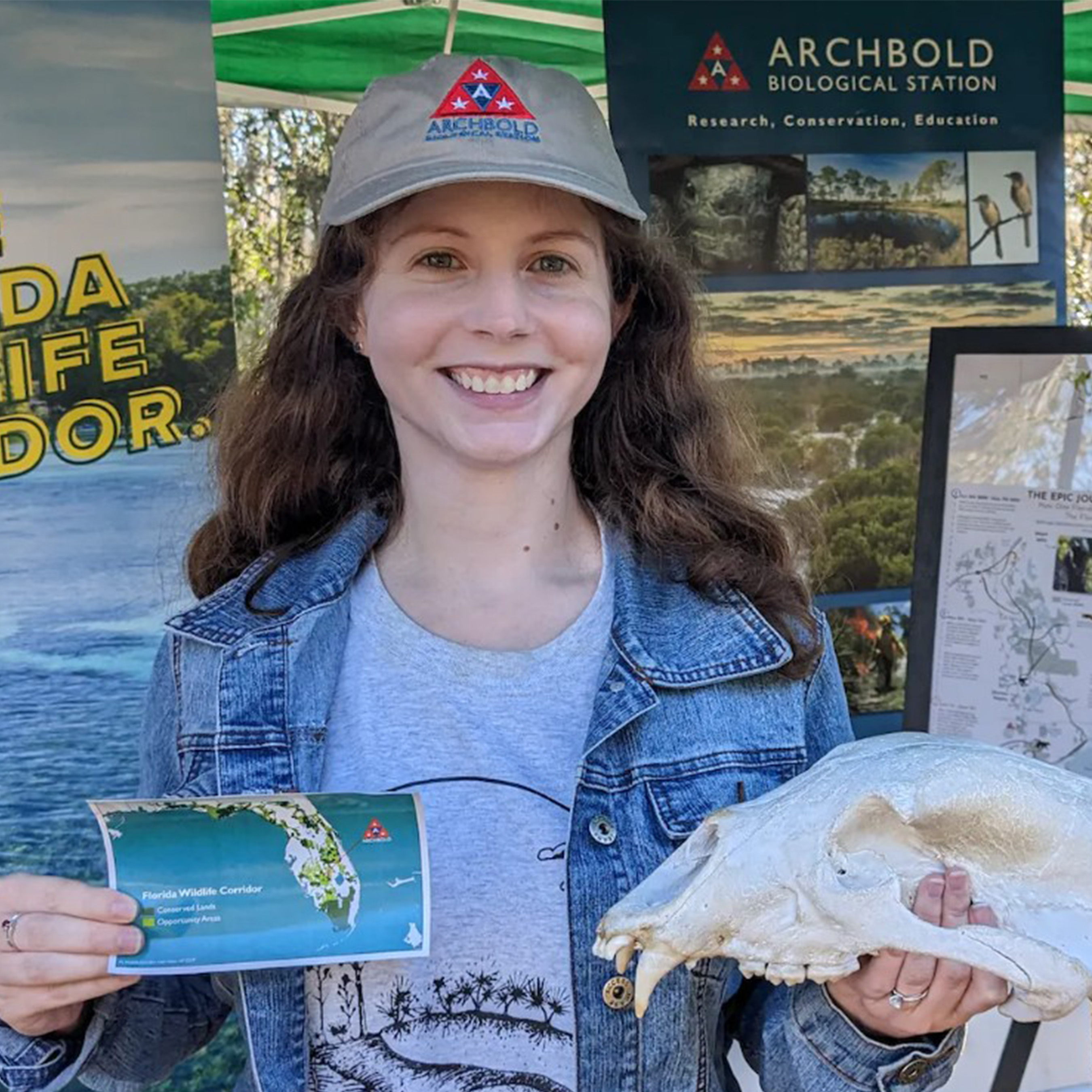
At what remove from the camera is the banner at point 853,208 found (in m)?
3.19

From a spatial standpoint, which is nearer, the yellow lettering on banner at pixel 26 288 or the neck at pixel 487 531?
the neck at pixel 487 531

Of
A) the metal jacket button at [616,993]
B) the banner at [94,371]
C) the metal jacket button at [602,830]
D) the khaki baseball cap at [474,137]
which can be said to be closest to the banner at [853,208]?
the banner at [94,371]

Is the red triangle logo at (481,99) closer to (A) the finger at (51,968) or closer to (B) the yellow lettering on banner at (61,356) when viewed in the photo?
(A) the finger at (51,968)

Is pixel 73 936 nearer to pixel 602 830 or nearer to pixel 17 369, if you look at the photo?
pixel 602 830

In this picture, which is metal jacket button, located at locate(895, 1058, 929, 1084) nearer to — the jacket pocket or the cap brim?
the jacket pocket

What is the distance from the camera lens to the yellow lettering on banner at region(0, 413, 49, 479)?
2.86m

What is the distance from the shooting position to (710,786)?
5.43 feet

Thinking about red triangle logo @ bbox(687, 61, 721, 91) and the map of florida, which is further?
red triangle logo @ bbox(687, 61, 721, 91)

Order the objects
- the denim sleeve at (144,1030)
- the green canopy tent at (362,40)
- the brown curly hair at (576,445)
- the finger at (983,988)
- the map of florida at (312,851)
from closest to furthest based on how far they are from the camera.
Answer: the finger at (983,988)
the map of florida at (312,851)
the denim sleeve at (144,1030)
the brown curly hair at (576,445)
the green canopy tent at (362,40)

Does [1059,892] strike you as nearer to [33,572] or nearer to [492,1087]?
[492,1087]

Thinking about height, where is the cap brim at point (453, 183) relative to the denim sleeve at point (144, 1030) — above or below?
above

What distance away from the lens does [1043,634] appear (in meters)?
2.70

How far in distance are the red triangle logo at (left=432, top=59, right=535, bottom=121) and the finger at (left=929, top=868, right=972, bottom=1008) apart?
1.00m

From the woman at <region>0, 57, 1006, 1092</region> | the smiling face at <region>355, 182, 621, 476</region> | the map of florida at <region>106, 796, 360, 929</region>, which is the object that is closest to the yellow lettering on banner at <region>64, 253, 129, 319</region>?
the woman at <region>0, 57, 1006, 1092</region>
